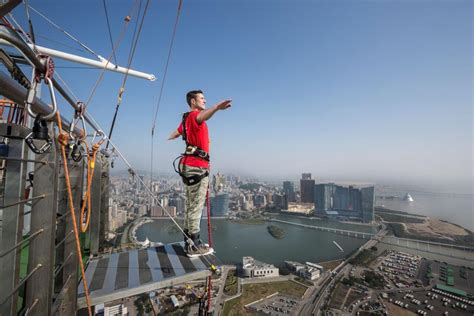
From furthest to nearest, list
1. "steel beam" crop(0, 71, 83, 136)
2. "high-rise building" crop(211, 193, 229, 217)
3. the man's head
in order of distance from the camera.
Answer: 1. "high-rise building" crop(211, 193, 229, 217)
2. the man's head
3. "steel beam" crop(0, 71, 83, 136)

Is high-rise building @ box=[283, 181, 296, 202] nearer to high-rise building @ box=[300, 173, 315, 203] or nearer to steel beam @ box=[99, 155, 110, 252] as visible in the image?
high-rise building @ box=[300, 173, 315, 203]

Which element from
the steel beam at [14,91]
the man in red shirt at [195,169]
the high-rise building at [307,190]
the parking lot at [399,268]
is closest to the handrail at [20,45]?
the steel beam at [14,91]

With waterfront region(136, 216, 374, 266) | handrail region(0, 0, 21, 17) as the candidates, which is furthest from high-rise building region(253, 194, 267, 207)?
handrail region(0, 0, 21, 17)

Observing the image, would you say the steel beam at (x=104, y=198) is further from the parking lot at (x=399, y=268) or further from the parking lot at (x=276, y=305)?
the parking lot at (x=399, y=268)

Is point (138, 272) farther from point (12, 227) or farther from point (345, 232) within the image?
point (345, 232)

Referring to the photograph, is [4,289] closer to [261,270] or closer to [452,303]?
[261,270]

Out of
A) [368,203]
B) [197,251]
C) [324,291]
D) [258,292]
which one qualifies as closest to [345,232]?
[368,203]

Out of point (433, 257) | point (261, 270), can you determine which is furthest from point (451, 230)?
point (261, 270)

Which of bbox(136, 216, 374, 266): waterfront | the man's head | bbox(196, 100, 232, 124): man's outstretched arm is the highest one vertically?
the man's head
